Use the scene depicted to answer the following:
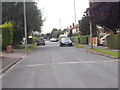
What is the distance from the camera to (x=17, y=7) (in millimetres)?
37375

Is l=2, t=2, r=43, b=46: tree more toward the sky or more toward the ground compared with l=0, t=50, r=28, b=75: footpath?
more toward the sky

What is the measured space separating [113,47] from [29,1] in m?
14.4

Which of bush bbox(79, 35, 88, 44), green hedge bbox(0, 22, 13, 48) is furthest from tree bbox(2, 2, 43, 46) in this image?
bush bbox(79, 35, 88, 44)

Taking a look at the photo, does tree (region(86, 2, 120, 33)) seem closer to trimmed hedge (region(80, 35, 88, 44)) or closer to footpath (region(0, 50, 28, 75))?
footpath (region(0, 50, 28, 75))

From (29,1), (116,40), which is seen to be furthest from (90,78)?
(29,1)

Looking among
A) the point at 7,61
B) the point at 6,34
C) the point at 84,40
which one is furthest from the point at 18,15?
the point at 7,61

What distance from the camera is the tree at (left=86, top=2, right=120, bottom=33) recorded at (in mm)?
25395

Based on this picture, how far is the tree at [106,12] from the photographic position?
83.3ft

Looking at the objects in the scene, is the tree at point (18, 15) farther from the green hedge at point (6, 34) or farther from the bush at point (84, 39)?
the bush at point (84, 39)

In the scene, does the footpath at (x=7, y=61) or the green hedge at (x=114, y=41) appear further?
the green hedge at (x=114, y=41)

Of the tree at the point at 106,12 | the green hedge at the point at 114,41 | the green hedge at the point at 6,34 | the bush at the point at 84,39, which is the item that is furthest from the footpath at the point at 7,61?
the bush at the point at 84,39

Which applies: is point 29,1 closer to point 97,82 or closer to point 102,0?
point 102,0

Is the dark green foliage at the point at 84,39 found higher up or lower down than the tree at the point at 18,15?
lower down

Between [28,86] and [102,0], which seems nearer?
[28,86]
